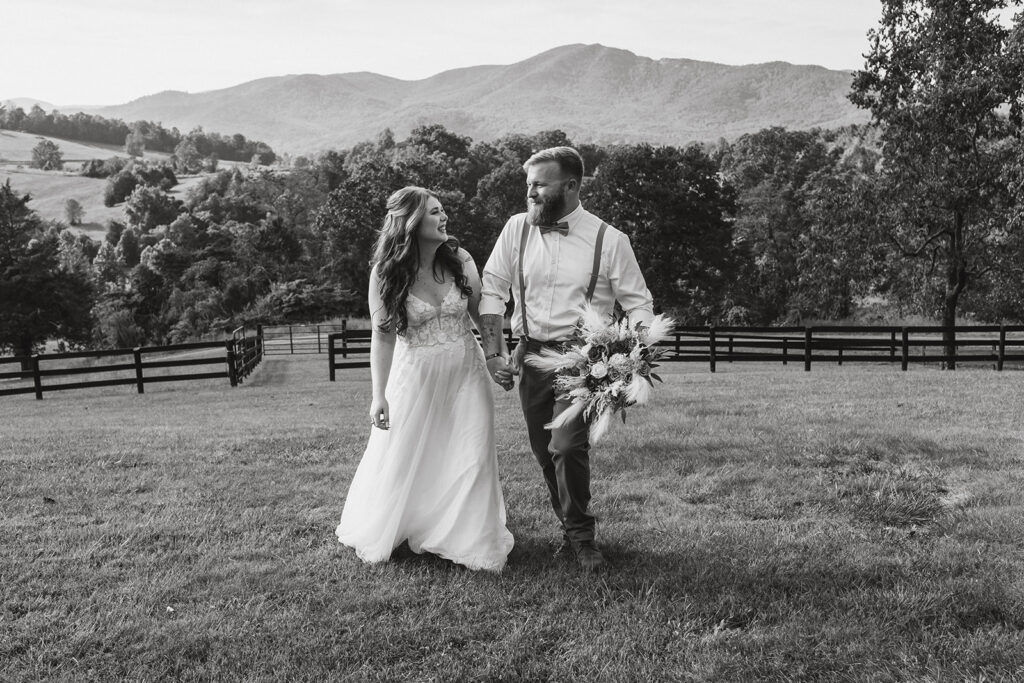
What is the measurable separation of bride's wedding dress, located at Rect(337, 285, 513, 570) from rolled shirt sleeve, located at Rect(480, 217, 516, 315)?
162 millimetres

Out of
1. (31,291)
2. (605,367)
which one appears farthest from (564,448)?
(31,291)

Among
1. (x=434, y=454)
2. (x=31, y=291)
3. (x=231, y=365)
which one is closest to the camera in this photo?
(x=434, y=454)

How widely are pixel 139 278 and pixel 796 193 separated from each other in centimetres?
5048

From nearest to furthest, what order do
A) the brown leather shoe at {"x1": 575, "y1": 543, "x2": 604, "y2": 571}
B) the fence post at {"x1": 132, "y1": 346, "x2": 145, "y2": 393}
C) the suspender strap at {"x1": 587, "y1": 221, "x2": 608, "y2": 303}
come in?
the brown leather shoe at {"x1": 575, "y1": 543, "x2": 604, "y2": 571} → the suspender strap at {"x1": 587, "y1": 221, "x2": 608, "y2": 303} → the fence post at {"x1": 132, "y1": 346, "x2": 145, "y2": 393}

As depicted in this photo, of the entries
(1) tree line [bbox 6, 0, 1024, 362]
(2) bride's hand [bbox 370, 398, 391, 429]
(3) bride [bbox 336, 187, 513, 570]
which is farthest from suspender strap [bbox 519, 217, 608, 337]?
(1) tree line [bbox 6, 0, 1024, 362]

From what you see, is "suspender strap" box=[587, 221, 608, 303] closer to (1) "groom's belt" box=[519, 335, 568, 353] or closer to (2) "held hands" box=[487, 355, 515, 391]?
(1) "groom's belt" box=[519, 335, 568, 353]

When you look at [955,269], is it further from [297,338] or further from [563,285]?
[297,338]

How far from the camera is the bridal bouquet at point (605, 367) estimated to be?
3963 millimetres

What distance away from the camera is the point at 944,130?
2144 centimetres

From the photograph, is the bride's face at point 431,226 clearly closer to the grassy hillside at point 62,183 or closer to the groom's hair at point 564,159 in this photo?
the groom's hair at point 564,159

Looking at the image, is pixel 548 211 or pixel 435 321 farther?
pixel 435 321

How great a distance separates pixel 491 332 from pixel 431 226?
71 cm

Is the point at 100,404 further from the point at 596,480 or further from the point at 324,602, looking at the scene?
the point at 324,602

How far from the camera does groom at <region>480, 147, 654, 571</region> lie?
4.32 meters
